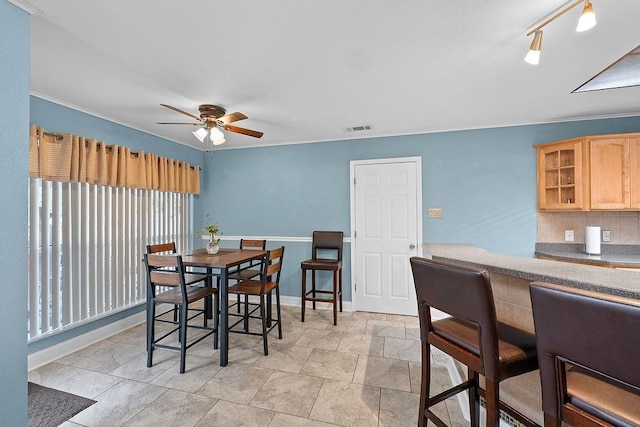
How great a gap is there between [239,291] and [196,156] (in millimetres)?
2617

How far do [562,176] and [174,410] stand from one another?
4.29 meters

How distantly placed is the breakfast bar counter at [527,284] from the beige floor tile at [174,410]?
6.25 ft

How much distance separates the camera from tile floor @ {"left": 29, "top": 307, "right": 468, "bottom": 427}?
1859 millimetres

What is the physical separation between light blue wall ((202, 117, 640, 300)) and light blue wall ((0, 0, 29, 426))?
2946 millimetres

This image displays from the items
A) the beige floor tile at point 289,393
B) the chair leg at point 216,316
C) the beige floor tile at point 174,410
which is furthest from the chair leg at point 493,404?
the chair leg at point 216,316

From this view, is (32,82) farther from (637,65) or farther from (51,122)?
(637,65)

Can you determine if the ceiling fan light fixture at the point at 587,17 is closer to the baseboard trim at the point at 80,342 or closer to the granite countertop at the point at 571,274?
the granite countertop at the point at 571,274

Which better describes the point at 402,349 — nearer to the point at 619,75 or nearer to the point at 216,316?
the point at 216,316

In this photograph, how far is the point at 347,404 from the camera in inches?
77.8

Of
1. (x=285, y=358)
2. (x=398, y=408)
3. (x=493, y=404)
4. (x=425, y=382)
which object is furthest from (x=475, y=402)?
(x=285, y=358)

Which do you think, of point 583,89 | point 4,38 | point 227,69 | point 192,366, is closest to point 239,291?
point 192,366

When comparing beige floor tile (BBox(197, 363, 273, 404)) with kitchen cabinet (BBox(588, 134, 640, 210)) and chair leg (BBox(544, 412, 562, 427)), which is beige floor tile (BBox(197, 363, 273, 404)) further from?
kitchen cabinet (BBox(588, 134, 640, 210))

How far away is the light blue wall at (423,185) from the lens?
132 inches

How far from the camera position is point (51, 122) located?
8.49ft
